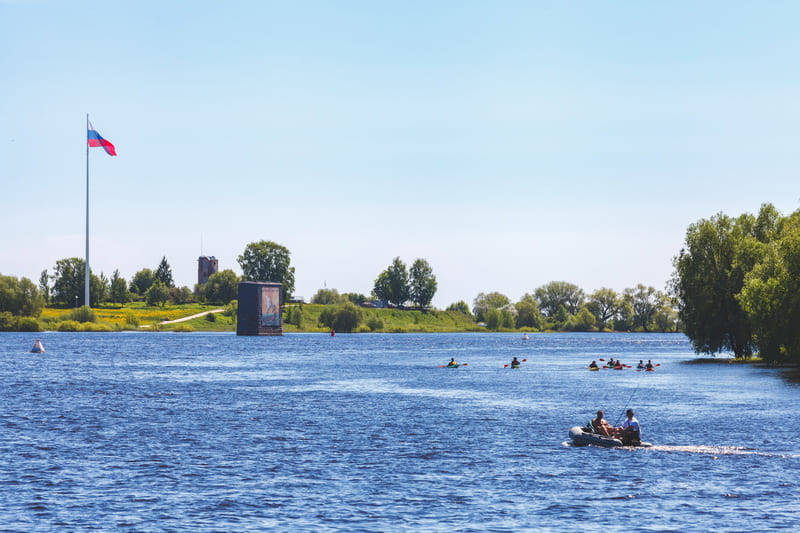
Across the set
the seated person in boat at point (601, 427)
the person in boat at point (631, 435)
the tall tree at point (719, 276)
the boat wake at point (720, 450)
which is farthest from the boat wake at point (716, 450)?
the tall tree at point (719, 276)

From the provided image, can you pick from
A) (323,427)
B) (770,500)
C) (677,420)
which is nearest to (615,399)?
(677,420)

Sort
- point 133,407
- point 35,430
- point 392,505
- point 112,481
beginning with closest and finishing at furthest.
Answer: point 392,505 < point 112,481 < point 35,430 < point 133,407

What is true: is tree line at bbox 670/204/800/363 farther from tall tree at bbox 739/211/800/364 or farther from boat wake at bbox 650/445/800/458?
boat wake at bbox 650/445/800/458

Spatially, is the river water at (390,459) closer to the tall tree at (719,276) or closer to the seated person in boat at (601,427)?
the seated person in boat at (601,427)

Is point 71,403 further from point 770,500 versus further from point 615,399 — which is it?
point 770,500

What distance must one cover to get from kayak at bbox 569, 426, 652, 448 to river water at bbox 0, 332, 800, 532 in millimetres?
951

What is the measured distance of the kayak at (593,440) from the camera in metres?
48.2

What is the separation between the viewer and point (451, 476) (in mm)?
39656

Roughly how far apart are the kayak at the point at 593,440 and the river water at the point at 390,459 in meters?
0.95

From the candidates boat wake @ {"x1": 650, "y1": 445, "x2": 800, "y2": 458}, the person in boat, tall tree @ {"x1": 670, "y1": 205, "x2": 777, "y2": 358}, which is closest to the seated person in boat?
the person in boat

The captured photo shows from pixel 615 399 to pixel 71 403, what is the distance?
47947 mm

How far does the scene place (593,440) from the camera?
48656 mm

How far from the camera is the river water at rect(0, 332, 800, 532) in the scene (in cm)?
3206

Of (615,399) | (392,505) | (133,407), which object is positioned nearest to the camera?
(392,505)
